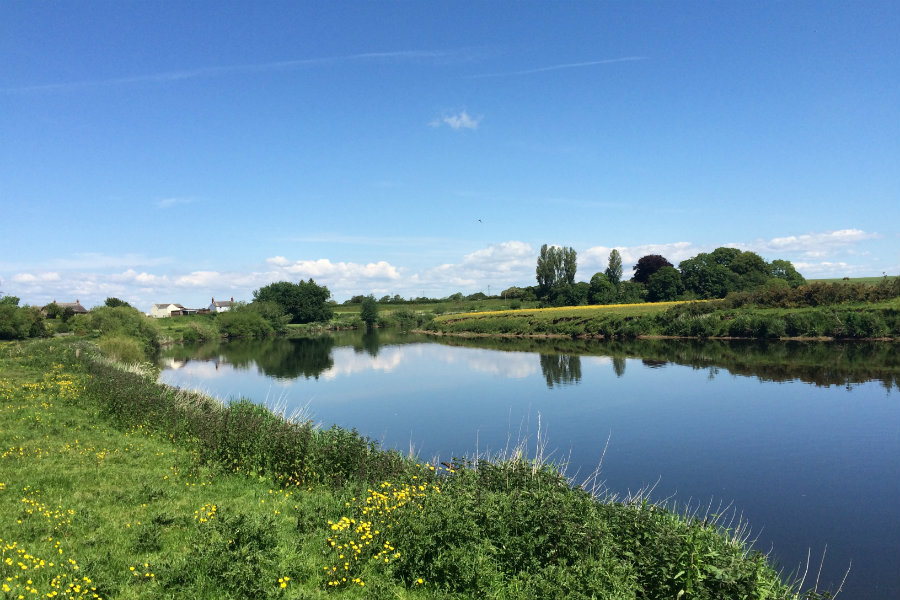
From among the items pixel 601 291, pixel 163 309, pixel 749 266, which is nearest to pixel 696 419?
pixel 601 291

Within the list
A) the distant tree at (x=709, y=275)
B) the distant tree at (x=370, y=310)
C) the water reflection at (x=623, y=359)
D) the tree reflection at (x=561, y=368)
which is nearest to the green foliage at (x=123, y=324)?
the water reflection at (x=623, y=359)

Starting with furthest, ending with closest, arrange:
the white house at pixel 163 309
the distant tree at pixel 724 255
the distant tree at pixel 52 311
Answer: the white house at pixel 163 309
the distant tree at pixel 724 255
the distant tree at pixel 52 311

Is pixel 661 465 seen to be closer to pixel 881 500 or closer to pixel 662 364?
pixel 881 500

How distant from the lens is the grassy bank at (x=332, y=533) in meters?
7.09

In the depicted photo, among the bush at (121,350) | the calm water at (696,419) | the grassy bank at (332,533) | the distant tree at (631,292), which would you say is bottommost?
the calm water at (696,419)

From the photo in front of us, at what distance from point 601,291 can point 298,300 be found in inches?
2910

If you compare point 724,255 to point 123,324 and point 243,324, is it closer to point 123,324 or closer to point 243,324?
point 243,324

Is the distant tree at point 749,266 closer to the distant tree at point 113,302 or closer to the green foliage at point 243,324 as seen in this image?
the green foliage at point 243,324

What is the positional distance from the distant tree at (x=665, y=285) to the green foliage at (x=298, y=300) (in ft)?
252

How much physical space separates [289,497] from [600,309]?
237ft

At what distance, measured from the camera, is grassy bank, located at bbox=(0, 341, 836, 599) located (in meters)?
7.09

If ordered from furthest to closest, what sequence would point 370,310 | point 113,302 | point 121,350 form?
point 370,310 < point 113,302 < point 121,350

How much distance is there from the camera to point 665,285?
97375 mm

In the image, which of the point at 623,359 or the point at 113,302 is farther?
the point at 113,302
